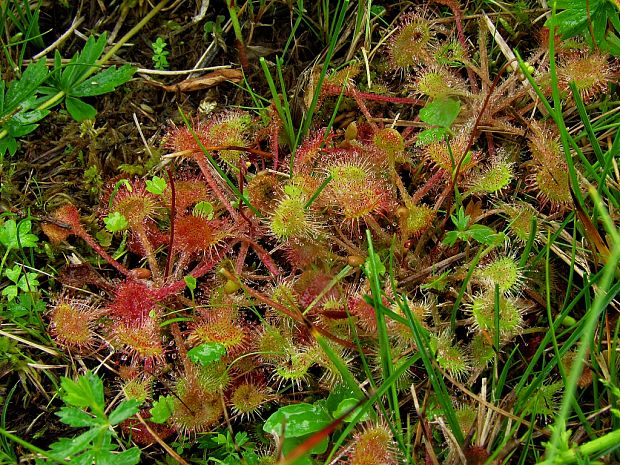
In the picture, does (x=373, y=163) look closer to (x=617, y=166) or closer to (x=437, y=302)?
(x=437, y=302)

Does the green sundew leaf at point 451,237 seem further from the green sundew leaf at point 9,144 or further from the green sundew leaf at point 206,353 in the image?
the green sundew leaf at point 9,144

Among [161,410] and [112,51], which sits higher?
[112,51]

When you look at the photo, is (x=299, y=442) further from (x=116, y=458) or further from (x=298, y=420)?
(x=116, y=458)

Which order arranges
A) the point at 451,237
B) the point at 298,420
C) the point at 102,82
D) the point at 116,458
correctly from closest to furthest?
1. the point at 116,458
2. the point at 298,420
3. the point at 451,237
4. the point at 102,82

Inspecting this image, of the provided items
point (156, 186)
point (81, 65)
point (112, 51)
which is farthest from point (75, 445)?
point (112, 51)

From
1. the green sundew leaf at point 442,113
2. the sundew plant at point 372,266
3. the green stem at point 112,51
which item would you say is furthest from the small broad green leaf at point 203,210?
the green sundew leaf at point 442,113

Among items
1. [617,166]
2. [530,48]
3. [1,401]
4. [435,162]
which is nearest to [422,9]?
[530,48]

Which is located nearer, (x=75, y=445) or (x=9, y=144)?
(x=75, y=445)
